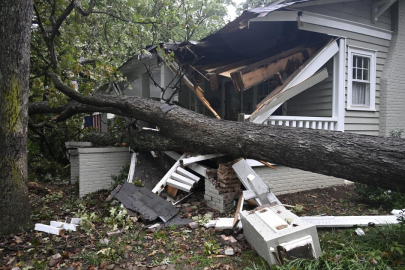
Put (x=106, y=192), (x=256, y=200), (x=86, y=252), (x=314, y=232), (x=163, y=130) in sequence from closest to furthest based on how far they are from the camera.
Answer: (x=314, y=232) < (x=86, y=252) < (x=256, y=200) < (x=163, y=130) < (x=106, y=192)

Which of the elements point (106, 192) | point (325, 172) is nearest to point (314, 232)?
point (325, 172)

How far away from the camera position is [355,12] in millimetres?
8211

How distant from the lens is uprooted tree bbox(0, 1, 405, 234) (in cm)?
362

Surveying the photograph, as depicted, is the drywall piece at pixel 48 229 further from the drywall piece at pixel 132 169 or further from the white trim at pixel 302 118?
the white trim at pixel 302 118

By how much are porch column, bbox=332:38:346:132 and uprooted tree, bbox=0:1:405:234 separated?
352 centimetres

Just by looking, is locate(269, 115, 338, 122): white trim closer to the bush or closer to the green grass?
the bush

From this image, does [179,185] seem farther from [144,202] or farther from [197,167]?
[144,202]

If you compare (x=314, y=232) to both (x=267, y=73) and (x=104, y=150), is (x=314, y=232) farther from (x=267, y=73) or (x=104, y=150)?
(x=104, y=150)

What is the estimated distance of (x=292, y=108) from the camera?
8586 mm

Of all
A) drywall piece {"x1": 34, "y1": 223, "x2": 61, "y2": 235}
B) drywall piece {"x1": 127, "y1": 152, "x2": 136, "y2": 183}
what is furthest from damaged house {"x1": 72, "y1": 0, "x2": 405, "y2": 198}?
drywall piece {"x1": 34, "y1": 223, "x2": 61, "y2": 235}

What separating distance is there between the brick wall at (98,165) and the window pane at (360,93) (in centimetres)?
617

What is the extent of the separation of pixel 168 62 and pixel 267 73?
2403mm

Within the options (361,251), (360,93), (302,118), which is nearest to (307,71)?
(302,118)

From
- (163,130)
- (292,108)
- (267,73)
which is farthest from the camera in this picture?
(292,108)
